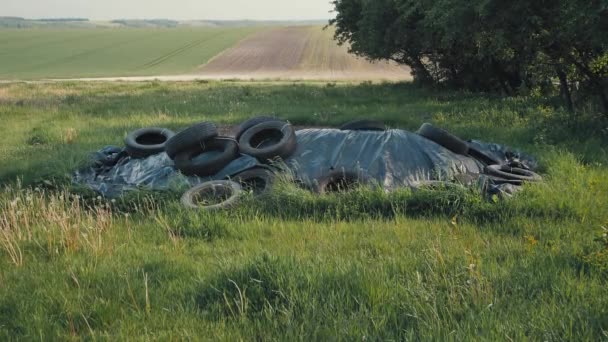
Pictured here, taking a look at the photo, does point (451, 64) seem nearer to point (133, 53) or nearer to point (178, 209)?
point (178, 209)

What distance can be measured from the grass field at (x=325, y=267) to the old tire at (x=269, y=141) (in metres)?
1.62

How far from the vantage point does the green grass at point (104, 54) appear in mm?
63875

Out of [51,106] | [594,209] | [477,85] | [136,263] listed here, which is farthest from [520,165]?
[51,106]

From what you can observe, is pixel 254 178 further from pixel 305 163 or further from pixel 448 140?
pixel 448 140

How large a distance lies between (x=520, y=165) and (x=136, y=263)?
6.23 meters

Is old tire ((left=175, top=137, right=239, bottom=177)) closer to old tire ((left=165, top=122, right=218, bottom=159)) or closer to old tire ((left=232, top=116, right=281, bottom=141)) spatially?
old tire ((left=165, top=122, right=218, bottom=159))

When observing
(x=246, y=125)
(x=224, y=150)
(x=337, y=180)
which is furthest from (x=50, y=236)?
(x=246, y=125)

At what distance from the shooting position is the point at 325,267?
4438 millimetres

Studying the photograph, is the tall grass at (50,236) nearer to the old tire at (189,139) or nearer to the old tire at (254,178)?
the old tire at (254,178)

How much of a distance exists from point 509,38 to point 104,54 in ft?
249

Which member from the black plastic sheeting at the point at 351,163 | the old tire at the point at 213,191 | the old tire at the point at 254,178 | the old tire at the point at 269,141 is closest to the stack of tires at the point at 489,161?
the black plastic sheeting at the point at 351,163

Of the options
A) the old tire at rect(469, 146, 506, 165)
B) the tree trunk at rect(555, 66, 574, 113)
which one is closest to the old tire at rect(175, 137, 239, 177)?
the old tire at rect(469, 146, 506, 165)

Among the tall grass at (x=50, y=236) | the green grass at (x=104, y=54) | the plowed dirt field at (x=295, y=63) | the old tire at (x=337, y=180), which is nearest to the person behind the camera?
the tall grass at (x=50, y=236)

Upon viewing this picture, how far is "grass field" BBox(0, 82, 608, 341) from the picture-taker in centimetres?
367
